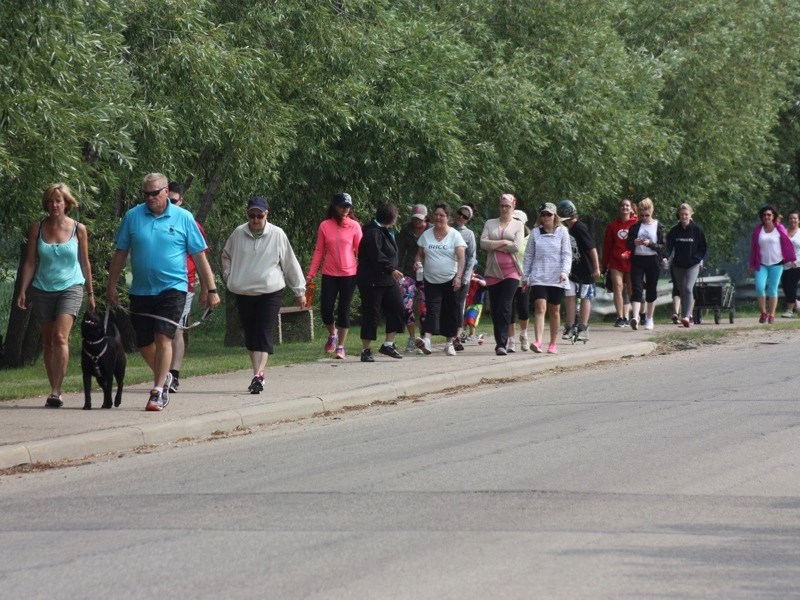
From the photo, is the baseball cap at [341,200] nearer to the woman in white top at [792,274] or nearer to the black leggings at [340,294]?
the black leggings at [340,294]

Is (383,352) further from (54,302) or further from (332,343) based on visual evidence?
(54,302)

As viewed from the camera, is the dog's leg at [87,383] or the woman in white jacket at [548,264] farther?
the woman in white jacket at [548,264]

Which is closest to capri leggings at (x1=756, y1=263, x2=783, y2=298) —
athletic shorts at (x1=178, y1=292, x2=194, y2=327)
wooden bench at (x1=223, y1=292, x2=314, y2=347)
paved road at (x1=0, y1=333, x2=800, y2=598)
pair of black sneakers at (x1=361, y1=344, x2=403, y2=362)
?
wooden bench at (x1=223, y1=292, x2=314, y2=347)

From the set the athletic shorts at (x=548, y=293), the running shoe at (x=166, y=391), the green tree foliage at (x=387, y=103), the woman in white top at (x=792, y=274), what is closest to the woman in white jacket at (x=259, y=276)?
the running shoe at (x=166, y=391)

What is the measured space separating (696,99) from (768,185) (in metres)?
6.38

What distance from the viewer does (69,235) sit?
11.8 metres

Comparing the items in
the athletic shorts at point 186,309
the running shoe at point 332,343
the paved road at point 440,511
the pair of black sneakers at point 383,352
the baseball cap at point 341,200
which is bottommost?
the paved road at point 440,511

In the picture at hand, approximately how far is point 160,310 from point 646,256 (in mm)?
10939

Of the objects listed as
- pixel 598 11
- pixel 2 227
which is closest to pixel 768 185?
pixel 598 11

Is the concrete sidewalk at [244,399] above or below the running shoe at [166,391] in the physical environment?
below

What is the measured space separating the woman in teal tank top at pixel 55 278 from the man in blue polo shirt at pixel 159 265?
400 millimetres

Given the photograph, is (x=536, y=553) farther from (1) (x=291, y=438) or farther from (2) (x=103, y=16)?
(2) (x=103, y=16)

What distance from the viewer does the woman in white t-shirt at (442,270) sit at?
16391 mm

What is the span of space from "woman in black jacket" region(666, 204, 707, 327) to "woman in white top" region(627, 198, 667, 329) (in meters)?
0.43
